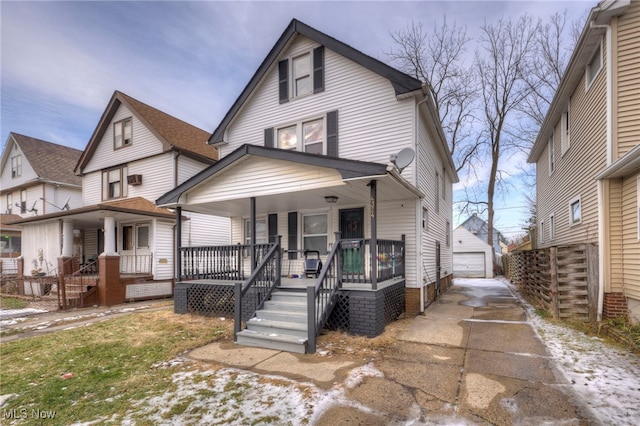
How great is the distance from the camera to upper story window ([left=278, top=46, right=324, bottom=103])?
1032 centimetres

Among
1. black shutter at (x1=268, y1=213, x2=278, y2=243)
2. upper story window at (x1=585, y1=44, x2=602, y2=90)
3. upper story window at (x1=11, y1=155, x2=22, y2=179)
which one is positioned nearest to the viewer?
upper story window at (x1=585, y1=44, x2=602, y2=90)

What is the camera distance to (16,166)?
20438 mm

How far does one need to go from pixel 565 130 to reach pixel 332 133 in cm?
724

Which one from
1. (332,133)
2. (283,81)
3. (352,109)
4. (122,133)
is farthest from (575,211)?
(122,133)

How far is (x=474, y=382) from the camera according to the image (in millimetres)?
4262

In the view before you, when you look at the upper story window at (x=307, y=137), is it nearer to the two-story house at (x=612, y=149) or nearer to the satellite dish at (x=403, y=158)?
the satellite dish at (x=403, y=158)

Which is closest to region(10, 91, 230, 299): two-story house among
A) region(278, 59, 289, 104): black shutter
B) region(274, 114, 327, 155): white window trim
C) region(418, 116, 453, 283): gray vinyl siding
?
region(274, 114, 327, 155): white window trim

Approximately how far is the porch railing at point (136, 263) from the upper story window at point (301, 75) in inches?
333

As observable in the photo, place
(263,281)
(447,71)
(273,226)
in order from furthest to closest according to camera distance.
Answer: (447,71) < (273,226) < (263,281)

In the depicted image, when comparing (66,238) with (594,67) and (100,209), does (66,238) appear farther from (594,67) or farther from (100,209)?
(594,67)

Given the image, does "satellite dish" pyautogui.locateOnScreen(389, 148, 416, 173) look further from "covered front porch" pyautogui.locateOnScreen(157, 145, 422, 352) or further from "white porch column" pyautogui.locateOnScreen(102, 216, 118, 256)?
"white porch column" pyautogui.locateOnScreen(102, 216, 118, 256)

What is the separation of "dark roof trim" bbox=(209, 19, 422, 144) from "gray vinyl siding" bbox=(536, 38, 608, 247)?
12.9 feet

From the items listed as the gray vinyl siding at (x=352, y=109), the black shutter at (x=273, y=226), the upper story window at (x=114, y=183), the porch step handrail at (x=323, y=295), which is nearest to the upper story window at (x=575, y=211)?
the gray vinyl siding at (x=352, y=109)

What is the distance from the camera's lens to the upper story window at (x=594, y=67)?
7.42 meters
